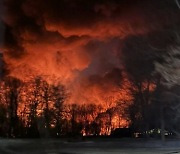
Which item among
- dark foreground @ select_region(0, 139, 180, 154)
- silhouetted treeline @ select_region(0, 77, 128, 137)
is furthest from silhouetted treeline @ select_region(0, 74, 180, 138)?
dark foreground @ select_region(0, 139, 180, 154)

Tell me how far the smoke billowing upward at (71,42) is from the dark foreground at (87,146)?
3076 millimetres

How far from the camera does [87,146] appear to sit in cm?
1775

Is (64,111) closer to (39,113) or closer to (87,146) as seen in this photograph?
(39,113)

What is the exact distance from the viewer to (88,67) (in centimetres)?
2195

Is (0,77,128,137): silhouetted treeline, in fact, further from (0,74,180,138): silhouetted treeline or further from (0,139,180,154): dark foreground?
(0,139,180,154): dark foreground

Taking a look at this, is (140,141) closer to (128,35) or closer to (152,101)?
(152,101)

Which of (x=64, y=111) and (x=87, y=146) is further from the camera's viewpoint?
(x=64, y=111)

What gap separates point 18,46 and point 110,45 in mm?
5860

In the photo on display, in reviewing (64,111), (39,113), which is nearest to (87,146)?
(64,111)

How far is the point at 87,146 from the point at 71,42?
746 centimetres

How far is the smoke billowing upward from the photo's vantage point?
2064 cm

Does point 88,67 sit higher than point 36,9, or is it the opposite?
point 36,9

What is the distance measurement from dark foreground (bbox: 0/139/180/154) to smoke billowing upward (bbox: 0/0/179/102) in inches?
121

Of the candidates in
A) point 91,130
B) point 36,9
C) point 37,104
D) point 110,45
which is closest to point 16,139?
point 37,104
